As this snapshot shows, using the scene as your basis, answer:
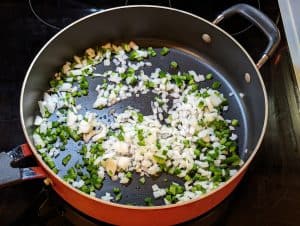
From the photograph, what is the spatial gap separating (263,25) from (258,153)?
10.4 inches

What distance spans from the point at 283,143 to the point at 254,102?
4.1 inches

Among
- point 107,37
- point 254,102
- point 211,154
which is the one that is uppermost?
point 107,37

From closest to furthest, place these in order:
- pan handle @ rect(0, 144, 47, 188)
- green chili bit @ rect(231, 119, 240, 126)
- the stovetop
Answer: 1. pan handle @ rect(0, 144, 47, 188)
2. the stovetop
3. green chili bit @ rect(231, 119, 240, 126)

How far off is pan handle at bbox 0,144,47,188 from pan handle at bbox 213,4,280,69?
0.49m

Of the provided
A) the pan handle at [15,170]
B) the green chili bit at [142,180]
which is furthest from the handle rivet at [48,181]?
the green chili bit at [142,180]

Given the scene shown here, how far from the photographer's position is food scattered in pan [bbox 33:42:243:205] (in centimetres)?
98

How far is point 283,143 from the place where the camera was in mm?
1069

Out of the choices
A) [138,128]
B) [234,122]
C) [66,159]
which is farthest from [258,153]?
[66,159]

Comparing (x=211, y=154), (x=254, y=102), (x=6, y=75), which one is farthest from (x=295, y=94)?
(x=6, y=75)

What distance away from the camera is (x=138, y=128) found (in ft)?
3.38

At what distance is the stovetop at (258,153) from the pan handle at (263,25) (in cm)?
14

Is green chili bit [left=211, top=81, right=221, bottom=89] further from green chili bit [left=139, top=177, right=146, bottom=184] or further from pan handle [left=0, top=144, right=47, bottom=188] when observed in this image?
pan handle [left=0, top=144, right=47, bottom=188]

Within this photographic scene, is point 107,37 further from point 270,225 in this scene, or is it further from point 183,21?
point 270,225

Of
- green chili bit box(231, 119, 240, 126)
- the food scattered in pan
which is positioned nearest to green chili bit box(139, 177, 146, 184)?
the food scattered in pan
